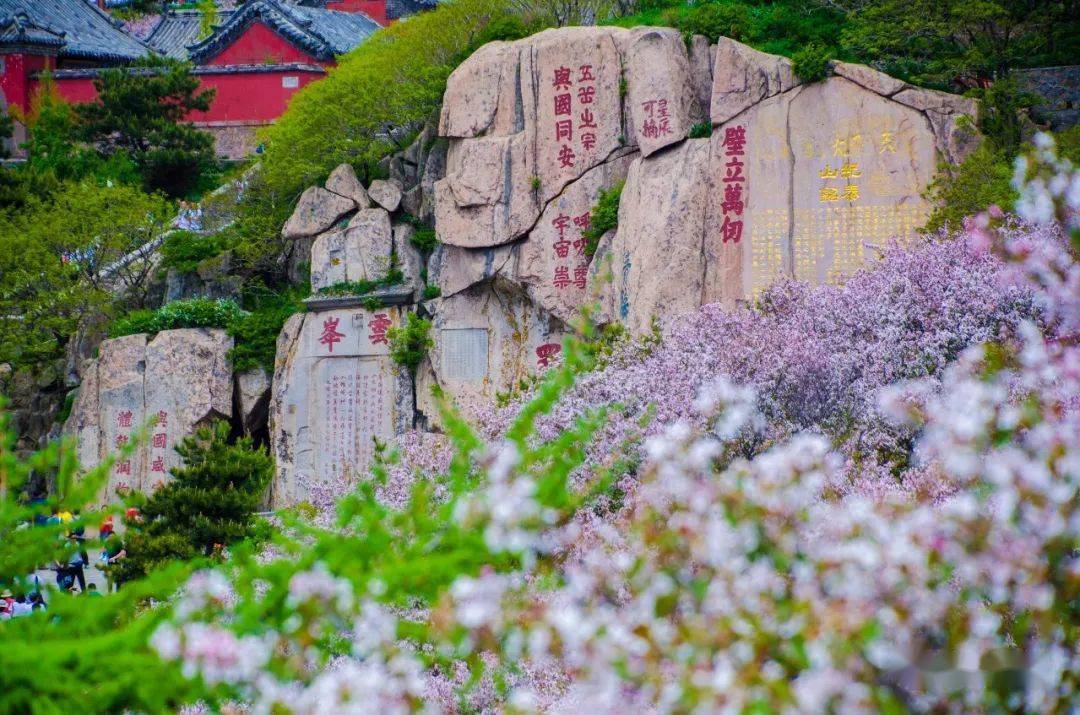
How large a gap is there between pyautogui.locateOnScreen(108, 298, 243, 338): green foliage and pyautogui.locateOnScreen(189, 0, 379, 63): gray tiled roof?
1003 cm

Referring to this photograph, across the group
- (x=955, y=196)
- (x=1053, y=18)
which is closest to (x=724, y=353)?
(x=955, y=196)

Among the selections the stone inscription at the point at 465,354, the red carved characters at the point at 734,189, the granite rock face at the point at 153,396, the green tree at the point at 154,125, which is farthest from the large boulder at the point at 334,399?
the green tree at the point at 154,125

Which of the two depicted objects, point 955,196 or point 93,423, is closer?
point 955,196

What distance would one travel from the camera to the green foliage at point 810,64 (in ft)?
46.3

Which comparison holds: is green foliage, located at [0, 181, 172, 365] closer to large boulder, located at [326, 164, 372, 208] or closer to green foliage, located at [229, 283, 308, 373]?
green foliage, located at [229, 283, 308, 373]

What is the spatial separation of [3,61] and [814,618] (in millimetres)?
29112

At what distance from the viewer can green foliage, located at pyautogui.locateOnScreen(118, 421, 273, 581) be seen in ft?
38.3

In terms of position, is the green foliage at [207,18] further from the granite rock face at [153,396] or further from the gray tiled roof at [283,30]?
the granite rock face at [153,396]

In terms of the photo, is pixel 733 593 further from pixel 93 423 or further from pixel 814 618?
pixel 93 423

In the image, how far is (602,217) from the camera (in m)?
15.1

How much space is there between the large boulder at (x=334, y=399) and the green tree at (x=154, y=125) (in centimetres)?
899

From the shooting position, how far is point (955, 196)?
501 inches

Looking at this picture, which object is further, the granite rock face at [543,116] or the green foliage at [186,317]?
the green foliage at [186,317]

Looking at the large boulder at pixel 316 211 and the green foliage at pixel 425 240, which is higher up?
the large boulder at pixel 316 211
